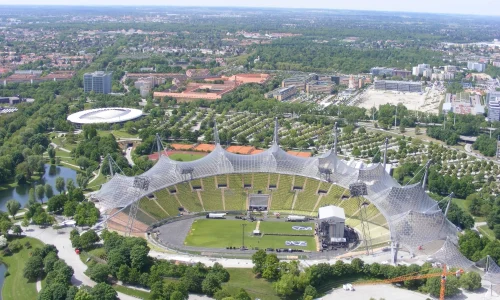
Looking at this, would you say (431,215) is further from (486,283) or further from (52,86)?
(52,86)

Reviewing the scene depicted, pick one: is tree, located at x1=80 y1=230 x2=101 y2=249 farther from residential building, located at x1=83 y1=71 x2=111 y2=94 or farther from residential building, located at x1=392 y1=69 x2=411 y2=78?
residential building, located at x1=392 y1=69 x2=411 y2=78

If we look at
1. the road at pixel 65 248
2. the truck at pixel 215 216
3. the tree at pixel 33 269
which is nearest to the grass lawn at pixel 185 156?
the truck at pixel 215 216

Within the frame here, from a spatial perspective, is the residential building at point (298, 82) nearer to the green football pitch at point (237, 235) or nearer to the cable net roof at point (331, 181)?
the cable net roof at point (331, 181)

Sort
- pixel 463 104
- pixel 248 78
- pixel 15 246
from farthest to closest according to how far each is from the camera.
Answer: pixel 248 78 → pixel 463 104 → pixel 15 246

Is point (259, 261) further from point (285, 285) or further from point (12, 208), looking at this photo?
point (12, 208)

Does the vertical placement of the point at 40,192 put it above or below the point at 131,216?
below

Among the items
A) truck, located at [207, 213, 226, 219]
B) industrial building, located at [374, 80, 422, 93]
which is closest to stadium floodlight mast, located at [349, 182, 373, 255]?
truck, located at [207, 213, 226, 219]

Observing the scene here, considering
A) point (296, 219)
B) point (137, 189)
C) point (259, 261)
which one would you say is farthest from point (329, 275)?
point (137, 189)

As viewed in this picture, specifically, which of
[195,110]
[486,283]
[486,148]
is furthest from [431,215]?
[195,110]
